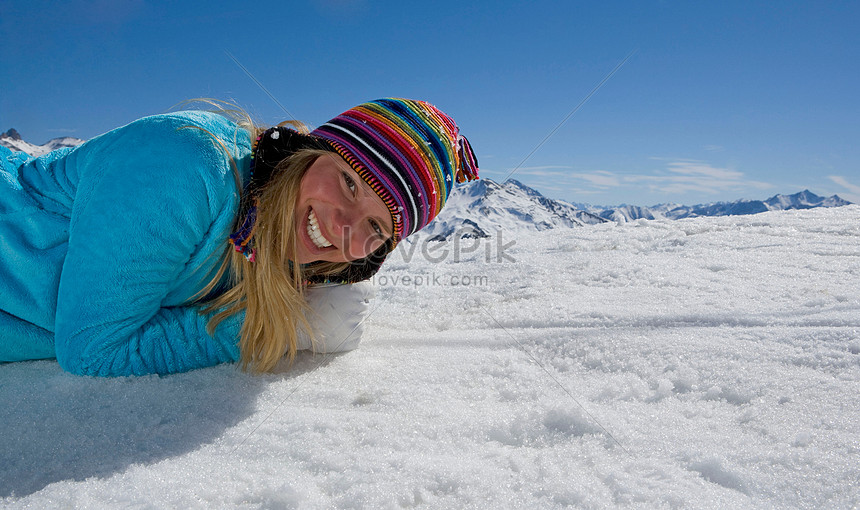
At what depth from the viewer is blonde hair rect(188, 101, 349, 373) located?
208 cm

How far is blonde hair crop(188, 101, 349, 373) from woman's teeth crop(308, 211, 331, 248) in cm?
8

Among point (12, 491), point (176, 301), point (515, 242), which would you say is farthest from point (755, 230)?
point (12, 491)

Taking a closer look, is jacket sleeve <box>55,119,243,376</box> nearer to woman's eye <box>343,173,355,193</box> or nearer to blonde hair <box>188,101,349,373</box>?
blonde hair <box>188,101,349,373</box>

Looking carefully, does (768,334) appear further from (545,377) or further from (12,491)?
(12,491)

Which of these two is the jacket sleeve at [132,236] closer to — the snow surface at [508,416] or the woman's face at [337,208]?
the snow surface at [508,416]

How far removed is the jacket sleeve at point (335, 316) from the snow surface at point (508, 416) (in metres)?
0.09

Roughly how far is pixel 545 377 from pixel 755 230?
141 inches

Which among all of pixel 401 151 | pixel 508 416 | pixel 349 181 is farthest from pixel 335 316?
pixel 508 416

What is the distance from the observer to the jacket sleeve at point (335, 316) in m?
2.32

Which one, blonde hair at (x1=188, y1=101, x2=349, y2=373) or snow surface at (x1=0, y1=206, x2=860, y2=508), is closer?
snow surface at (x1=0, y1=206, x2=860, y2=508)

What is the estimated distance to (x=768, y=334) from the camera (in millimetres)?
2074

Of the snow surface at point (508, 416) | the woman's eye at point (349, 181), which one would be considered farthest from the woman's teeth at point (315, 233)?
the snow surface at point (508, 416)

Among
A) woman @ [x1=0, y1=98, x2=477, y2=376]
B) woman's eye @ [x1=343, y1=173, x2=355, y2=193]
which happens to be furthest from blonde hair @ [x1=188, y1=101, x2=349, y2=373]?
woman's eye @ [x1=343, y1=173, x2=355, y2=193]

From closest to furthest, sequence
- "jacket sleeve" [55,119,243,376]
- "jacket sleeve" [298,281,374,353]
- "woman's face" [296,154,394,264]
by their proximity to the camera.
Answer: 1. "jacket sleeve" [55,119,243,376]
2. "woman's face" [296,154,394,264]
3. "jacket sleeve" [298,281,374,353]
